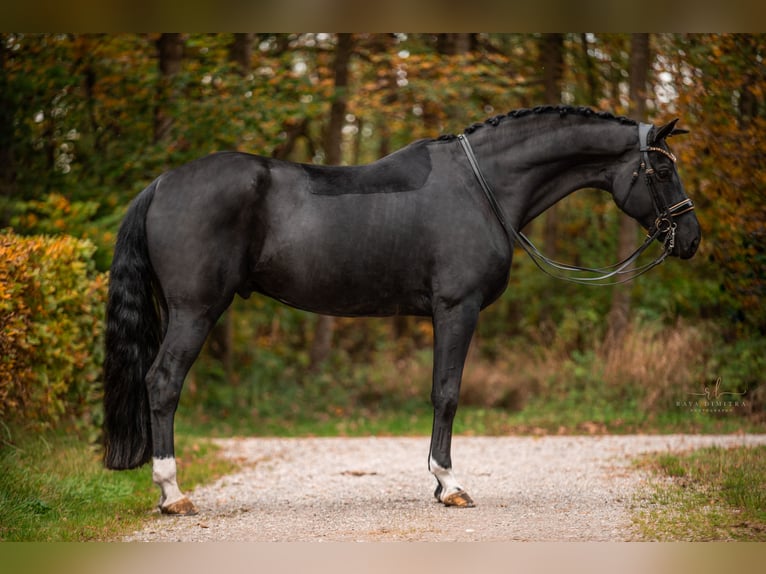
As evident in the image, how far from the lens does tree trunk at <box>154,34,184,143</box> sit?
11094 mm

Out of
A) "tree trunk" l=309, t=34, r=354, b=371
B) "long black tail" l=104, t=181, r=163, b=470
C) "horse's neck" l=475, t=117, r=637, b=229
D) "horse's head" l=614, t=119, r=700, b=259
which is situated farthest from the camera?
"tree trunk" l=309, t=34, r=354, b=371

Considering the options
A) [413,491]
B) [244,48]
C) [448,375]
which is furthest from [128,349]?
[244,48]

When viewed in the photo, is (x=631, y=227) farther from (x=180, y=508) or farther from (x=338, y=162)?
(x=180, y=508)

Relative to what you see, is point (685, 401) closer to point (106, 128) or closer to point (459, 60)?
point (459, 60)

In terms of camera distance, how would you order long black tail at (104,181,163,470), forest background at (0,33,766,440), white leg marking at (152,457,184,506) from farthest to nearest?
forest background at (0,33,766,440) → long black tail at (104,181,163,470) → white leg marking at (152,457,184,506)

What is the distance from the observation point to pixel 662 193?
549 centimetres

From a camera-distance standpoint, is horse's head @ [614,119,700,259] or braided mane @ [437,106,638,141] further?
braided mane @ [437,106,638,141]

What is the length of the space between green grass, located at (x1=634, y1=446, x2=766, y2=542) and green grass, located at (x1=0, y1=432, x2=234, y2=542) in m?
3.20

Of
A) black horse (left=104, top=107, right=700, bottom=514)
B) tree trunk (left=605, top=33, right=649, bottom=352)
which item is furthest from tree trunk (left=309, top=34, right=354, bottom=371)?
black horse (left=104, top=107, right=700, bottom=514)

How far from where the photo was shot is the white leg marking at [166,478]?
5.20 m

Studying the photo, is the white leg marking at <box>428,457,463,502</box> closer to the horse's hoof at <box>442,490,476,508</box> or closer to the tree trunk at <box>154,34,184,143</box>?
the horse's hoof at <box>442,490,476,508</box>

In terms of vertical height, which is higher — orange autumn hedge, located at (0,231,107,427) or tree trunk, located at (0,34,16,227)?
tree trunk, located at (0,34,16,227)

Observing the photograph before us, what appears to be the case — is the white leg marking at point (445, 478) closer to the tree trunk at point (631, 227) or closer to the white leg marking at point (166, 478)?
the white leg marking at point (166, 478)

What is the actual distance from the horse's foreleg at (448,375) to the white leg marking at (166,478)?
1.65 m
